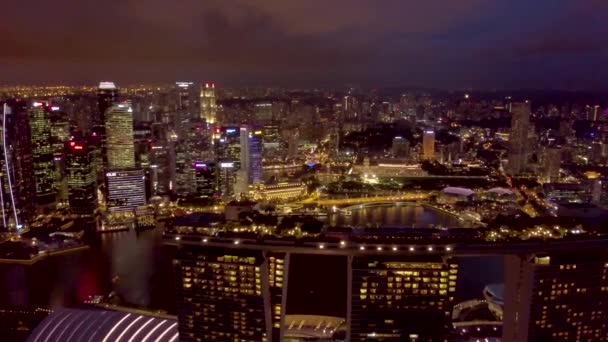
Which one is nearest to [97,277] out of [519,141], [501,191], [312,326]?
[312,326]

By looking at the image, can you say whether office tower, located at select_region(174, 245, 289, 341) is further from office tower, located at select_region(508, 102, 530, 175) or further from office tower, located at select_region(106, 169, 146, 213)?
office tower, located at select_region(508, 102, 530, 175)

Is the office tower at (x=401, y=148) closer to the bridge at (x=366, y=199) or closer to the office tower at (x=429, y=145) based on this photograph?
the office tower at (x=429, y=145)

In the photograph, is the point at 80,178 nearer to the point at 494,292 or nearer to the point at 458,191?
the point at 458,191

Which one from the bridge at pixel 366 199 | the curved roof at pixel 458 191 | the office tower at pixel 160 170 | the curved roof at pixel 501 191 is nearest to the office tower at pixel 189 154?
the office tower at pixel 160 170

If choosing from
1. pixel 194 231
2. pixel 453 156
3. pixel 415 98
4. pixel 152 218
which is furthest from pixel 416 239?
pixel 415 98

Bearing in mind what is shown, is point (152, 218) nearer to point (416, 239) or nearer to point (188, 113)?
point (416, 239)
